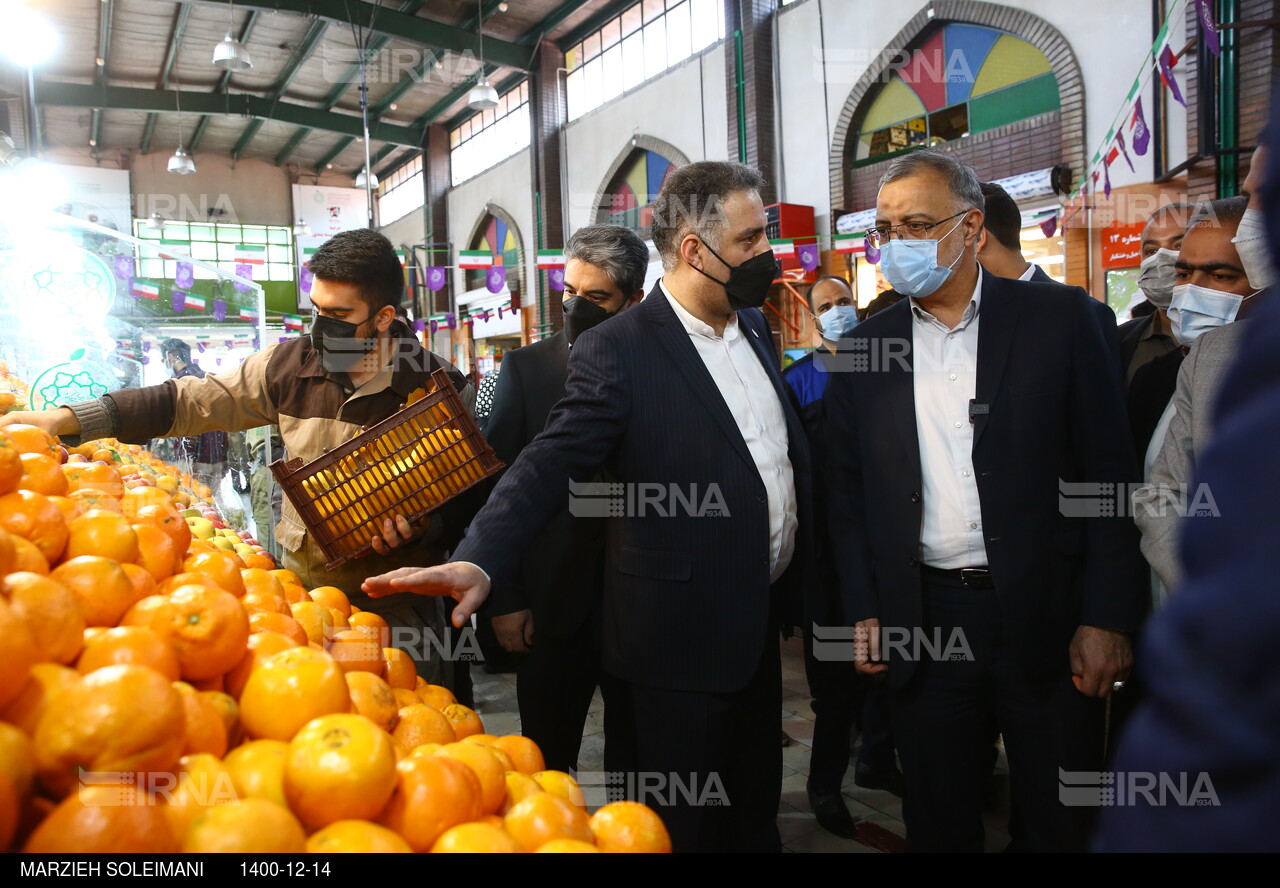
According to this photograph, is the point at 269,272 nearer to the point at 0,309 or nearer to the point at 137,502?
the point at 0,309

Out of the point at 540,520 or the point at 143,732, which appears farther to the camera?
the point at 540,520

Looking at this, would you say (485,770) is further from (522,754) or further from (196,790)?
(196,790)

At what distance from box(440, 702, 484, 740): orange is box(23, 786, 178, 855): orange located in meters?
0.61

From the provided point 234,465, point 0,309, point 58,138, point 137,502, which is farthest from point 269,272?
point 137,502

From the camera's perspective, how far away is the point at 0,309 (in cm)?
314

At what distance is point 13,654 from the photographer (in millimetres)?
823

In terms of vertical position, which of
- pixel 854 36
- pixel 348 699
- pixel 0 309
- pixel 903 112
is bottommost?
pixel 348 699

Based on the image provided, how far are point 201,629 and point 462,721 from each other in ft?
1.56

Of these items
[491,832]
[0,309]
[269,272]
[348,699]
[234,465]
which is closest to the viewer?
[491,832]

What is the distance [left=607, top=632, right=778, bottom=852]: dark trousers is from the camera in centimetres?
190

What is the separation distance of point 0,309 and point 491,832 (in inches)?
128

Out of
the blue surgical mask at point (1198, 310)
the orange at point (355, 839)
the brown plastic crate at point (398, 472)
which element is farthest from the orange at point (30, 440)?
the blue surgical mask at point (1198, 310)

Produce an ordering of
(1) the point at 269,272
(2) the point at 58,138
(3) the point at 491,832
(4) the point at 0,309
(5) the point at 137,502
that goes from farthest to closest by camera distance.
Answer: (1) the point at 269,272, (2) the point at 58,138, (4) the point at 0,309, (5) the point at 137,502, (3) the point at 491,832

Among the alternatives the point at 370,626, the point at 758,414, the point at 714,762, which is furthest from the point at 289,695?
the point at 758,414
